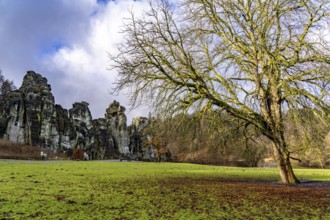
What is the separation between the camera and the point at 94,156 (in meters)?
72.0

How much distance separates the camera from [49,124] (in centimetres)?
6738

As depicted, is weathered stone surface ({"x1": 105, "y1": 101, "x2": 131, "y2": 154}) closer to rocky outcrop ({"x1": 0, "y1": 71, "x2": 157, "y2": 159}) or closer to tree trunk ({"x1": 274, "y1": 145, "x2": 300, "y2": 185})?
rocky outcrop ({"x1": 0, "y1": 71, "x2": 157, "y2": 159})

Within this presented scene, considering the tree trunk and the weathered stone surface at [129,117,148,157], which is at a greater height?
Result: the weathered stone surface at [129,117,148,157]

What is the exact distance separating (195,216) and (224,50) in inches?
510

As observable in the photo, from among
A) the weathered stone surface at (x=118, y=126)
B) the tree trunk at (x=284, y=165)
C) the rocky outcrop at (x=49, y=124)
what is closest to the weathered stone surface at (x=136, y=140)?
the weathered stone surface at (x=118, y=126)

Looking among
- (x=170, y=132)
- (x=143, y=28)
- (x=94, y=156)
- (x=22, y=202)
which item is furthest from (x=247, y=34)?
(x=94, y=156)

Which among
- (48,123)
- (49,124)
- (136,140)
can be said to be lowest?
(136,140)

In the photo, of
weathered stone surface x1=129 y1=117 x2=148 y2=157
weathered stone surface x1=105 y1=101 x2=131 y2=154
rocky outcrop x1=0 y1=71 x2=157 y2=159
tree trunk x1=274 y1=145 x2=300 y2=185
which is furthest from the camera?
weathered stone surface x1=129 y1=117 x2=148 y2=157

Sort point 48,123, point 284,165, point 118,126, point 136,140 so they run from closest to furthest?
point 284,165
point 48,123
point 118,126
point 136,140

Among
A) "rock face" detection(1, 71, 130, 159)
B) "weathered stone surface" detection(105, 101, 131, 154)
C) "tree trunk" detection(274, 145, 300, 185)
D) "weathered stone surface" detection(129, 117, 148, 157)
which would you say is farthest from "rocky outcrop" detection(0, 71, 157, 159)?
"tree trunk" detection(274, 145, 300, 185)

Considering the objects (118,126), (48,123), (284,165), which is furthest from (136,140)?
(284,165)

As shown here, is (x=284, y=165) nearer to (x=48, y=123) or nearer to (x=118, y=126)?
(x=48, y=123)

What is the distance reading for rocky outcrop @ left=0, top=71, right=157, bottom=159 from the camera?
63.9 m

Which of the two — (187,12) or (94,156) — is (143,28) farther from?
(94,156)
